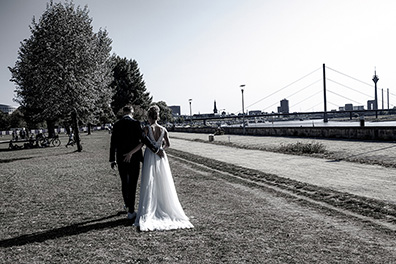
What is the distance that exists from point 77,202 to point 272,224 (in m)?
4.96

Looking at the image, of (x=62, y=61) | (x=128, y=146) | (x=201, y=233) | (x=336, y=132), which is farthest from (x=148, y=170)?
(x=336, y=132)

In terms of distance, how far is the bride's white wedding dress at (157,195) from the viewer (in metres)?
6.06

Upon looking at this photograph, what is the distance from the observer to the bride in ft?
19.9

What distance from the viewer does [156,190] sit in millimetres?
6223

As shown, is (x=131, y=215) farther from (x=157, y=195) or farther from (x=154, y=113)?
(x=154, y=113)

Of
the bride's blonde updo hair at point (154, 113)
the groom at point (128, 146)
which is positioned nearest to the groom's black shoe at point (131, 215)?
the groom at point (128, 146)

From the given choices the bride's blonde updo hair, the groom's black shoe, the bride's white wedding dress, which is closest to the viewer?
the bride's white wedding dress

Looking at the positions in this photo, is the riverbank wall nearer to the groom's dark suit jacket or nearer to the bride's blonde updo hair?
the bride's blonde updo hair

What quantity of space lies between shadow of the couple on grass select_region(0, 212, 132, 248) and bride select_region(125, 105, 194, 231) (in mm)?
479

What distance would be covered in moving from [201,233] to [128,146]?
2199 millimetres

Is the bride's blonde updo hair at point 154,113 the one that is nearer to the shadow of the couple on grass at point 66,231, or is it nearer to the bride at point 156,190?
the bride at point 156,190

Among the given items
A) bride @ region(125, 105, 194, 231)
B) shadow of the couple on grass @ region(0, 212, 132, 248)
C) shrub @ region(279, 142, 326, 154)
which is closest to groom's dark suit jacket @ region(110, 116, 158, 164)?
bride @ region(125, 105, 194, 231)

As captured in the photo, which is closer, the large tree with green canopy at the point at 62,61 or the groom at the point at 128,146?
the groom at the point at 128,146

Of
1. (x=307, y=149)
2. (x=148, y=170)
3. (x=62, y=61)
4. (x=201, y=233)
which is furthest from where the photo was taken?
(x=62, y=61)
